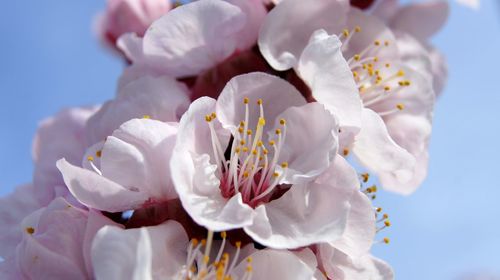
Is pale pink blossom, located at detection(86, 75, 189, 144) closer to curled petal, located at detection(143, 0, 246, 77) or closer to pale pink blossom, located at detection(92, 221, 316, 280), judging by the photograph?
curled petal, located at detection(143, 0, 246, 77)

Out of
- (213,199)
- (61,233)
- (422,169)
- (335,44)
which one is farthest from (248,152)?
(422,169)

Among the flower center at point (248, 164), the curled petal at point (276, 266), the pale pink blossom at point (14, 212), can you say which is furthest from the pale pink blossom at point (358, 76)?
the pale pink blossom at point (14, 212)

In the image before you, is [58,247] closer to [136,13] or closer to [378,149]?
[378,149]

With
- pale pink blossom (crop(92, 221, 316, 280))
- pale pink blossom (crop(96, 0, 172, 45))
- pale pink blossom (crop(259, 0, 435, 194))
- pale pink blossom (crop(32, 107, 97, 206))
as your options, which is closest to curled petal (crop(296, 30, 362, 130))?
pale pink blossom (crop(259, 0, 435, 194))

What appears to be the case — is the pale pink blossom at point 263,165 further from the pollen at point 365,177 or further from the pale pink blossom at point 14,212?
the pale pink blossom at point 14,212

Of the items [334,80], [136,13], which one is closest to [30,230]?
[334,80]

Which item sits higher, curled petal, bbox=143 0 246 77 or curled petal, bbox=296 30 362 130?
curled petal, bbox=143 0 246 77
